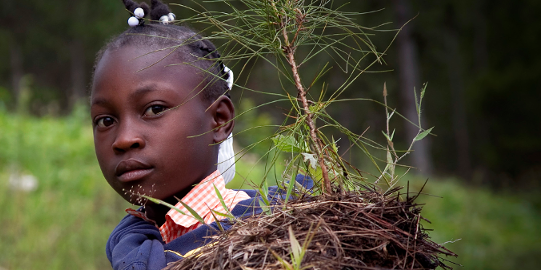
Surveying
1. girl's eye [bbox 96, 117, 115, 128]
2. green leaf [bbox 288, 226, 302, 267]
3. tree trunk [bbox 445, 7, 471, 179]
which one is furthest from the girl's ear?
tree trunk [bbox 445, 7, 471, 179]

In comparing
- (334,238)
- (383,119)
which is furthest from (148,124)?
(383,119)

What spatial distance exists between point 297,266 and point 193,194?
717 millimetres

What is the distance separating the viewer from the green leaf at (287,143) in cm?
105

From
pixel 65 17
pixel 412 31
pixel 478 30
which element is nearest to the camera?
pixel 412 31

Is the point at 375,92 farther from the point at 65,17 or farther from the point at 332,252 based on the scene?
the point at 332,252

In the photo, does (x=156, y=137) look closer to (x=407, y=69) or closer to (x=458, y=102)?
(x=407, y=69)

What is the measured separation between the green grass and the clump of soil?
116 inches

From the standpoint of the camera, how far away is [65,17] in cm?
1630

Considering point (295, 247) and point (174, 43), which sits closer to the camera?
point (295, 247)

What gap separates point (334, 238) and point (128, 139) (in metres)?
0.74

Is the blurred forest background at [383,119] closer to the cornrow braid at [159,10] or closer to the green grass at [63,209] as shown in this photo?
the green grass at [63,209]

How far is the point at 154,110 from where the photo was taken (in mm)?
1362

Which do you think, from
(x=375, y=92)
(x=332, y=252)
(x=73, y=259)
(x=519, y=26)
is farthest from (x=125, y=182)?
(x=519, y=26)

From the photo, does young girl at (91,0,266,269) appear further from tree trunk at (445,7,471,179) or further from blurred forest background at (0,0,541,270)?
tree trunk at (445,7,471,179)
